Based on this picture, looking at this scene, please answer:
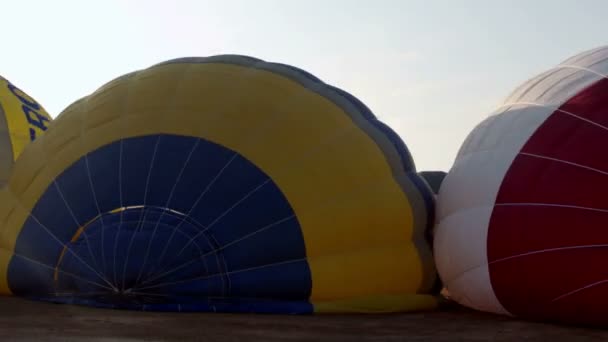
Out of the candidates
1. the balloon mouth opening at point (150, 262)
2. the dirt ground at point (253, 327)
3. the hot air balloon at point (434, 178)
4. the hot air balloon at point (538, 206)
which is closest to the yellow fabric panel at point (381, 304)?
the dirt ground at point (253, 327)

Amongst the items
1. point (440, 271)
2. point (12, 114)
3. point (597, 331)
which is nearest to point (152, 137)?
point (440, 271)

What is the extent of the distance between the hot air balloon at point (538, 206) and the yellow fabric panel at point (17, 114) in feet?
35.8

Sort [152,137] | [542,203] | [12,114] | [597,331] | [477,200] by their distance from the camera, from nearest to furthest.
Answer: [597,331] → [542,203] → [477,200] → [152,137] → [12,114]

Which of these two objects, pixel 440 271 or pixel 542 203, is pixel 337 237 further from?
pixel 542 203

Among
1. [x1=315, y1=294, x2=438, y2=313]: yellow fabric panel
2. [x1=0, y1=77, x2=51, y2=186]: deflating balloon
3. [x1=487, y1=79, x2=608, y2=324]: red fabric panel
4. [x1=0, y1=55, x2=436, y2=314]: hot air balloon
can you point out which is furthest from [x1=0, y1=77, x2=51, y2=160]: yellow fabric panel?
[x1=487, y1=79, x2=608, y2=324]: red fabric panel

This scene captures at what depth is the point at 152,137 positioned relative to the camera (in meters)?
9.25

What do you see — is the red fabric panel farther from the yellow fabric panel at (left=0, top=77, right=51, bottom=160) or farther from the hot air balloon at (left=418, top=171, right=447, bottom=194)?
the yellow fabric panel at (left=0, top=77, right=51, bottom=160)

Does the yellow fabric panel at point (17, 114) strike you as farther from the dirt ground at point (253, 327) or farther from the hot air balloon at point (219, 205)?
the dirt ground at point (253, 327)

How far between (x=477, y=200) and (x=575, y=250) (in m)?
1.33

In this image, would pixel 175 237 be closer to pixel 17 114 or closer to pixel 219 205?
pixel 219 205

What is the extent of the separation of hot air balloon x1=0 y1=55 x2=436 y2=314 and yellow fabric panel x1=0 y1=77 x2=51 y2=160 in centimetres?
759

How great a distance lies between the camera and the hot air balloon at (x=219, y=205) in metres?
8.52

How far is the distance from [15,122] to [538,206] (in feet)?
42.0

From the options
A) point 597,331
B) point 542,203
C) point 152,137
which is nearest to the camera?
point 597,331
